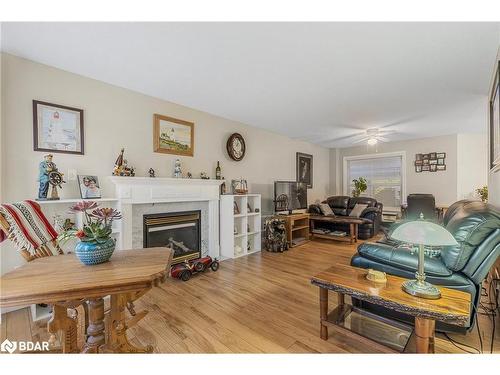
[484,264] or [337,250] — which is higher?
[484,264]

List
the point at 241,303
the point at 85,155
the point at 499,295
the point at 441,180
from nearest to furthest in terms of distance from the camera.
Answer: the point at 499,295, the point at 241,303, the point at 85,155, the point at 441,180

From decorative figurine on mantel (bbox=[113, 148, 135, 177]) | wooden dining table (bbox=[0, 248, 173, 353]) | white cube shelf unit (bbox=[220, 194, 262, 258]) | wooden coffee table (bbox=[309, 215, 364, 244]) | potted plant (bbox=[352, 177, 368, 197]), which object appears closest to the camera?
wooden dining table (bbox=[0, 248, 173, 353])

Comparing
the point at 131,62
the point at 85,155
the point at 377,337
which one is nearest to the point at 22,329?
the point at 85,155

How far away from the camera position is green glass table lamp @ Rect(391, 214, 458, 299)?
129 centimetres

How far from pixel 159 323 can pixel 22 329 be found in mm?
1070

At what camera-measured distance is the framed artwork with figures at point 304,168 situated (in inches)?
217

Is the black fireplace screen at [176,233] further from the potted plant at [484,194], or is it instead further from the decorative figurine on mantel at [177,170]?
the potted plant at [484,194]

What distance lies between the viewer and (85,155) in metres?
2.44

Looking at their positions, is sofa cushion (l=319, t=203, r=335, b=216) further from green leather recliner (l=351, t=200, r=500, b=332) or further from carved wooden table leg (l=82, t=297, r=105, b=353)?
carved wooden table leg (l=82, t=297, r=105, b=353)

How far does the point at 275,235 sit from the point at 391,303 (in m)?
2.87

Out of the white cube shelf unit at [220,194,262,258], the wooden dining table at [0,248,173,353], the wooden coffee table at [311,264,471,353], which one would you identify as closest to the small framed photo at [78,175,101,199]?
the wooden dining table at [0,248,173,353]

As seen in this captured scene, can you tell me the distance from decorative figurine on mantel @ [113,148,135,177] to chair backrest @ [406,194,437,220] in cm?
542

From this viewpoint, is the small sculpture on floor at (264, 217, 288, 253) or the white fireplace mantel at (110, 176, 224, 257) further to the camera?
the small sculpture on floor at (264, 217, 288, 253)
